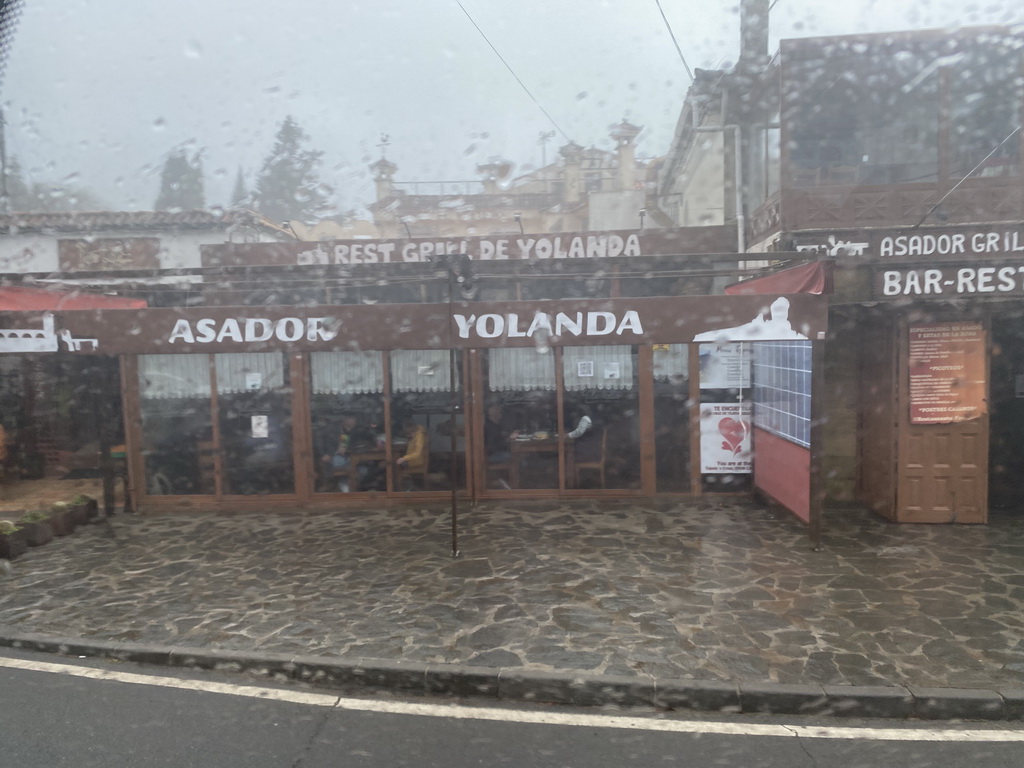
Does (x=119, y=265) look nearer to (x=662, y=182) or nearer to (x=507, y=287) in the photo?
(x=507, y=287)

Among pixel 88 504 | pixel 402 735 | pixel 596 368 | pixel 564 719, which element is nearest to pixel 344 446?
pixel 88 504

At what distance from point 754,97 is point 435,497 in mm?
8050

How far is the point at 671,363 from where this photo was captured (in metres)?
9.69

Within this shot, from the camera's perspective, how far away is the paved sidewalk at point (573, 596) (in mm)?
4910

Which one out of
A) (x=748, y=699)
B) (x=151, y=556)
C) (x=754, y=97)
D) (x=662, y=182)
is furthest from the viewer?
(x=662, y=182)

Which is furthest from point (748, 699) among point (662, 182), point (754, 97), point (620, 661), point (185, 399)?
point (662, 182)

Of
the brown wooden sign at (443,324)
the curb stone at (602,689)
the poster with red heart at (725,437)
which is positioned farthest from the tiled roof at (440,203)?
the curb stone at (602,689)

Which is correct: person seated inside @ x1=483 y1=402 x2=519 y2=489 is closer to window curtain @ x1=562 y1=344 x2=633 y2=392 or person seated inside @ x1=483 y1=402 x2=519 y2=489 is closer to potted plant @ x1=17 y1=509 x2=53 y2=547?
window curtain @ x1=562 y1=344 x2=633 y2=392

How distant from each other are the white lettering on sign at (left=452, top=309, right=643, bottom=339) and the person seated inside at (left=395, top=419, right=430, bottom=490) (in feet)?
10.5

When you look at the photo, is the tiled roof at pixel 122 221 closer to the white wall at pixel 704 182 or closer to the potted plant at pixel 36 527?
the potted plant at pixel 36 527

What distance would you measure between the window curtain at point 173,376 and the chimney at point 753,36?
9.79m

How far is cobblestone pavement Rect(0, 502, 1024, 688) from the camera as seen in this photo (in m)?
5.00

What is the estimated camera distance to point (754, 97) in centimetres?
1090

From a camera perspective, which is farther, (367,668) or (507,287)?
(507,287)
